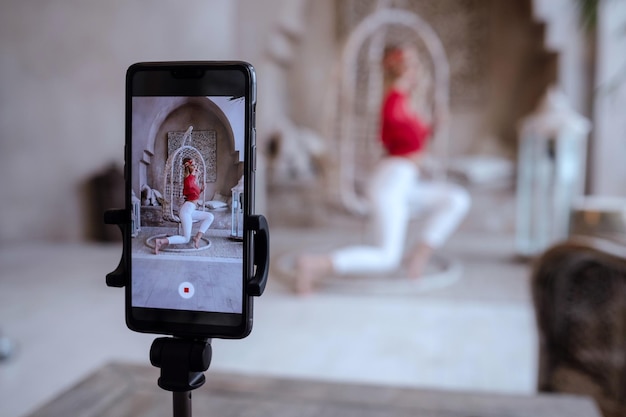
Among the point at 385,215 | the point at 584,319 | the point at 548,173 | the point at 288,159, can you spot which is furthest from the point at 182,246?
the point at 288,159

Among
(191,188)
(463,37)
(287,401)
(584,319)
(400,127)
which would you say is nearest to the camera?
(191,188)

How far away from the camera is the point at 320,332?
6.36 feet

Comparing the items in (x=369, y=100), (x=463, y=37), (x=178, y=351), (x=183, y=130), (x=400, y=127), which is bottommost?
(x=178, y=351)

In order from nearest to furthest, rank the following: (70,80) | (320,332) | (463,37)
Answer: (70,80), (320,332), (463,37)

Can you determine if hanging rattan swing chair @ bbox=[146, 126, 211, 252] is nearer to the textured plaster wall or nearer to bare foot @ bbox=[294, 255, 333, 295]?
the textured plaster wall

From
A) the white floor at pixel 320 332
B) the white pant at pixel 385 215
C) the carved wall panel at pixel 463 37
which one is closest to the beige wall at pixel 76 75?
the white floor at pixel 320 332

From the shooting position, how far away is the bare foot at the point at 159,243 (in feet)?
0.84

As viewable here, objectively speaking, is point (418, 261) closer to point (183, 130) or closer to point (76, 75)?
point (76, 75)

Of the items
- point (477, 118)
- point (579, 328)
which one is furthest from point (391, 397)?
point (477, 118)

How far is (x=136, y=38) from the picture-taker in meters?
0.34

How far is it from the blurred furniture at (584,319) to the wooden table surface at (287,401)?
30 centimetres

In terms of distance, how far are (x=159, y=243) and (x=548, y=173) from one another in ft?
10.1

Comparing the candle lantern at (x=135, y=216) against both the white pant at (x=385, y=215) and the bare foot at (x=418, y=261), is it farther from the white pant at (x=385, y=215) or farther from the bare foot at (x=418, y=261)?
the bare foot at (x=418, y=261)

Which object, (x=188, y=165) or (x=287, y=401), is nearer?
Answer: (x=188, y=165)
